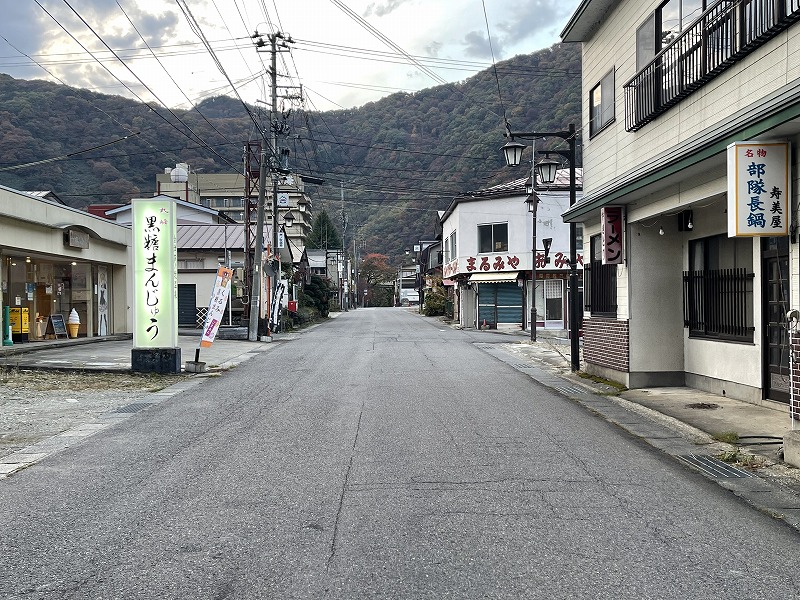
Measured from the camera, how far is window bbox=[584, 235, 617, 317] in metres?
14.1

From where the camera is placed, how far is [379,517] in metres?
5.19

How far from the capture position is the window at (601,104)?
14.7 metres

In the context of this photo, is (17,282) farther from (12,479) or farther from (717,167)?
(717,167)

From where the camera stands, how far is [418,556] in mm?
4371

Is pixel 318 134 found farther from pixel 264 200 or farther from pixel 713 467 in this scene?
pixel 713 467

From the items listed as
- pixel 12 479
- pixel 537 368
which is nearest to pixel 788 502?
pixel 12 479

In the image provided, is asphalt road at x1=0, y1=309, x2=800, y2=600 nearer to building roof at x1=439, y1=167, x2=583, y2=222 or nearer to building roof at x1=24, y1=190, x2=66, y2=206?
building roof at x1=24, y1=190, x2=66, y2=206

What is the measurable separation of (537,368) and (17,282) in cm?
1671

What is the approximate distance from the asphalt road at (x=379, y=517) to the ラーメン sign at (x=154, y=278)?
6.66m

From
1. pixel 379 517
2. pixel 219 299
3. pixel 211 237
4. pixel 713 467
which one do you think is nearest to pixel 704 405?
pixel 713 467

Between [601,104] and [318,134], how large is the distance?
23347 millimetres

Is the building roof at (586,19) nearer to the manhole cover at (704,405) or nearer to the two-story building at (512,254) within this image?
the manhole cover at (704,405)

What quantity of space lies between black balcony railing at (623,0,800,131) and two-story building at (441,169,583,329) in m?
25.9

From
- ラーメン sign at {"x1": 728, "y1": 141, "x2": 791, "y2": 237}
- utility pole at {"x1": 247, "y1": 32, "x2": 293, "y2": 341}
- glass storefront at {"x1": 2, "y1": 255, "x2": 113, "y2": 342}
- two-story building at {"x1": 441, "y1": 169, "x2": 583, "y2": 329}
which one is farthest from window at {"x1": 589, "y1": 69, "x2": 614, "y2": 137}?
two-story building at {"x1": 441, "y1": 169, "x2": 583, "y2": 329}
